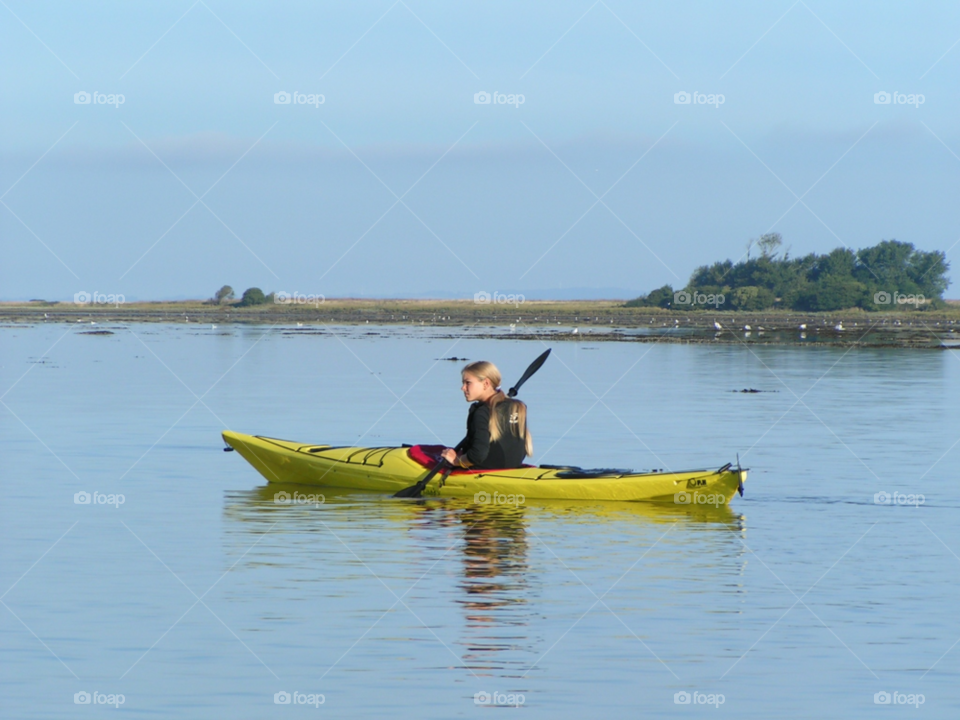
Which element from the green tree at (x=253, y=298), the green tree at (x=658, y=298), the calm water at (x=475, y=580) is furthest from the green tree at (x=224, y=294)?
the calm water at (x=475, y=580)

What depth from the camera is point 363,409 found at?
2542 cm

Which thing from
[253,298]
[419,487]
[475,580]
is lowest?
[475,580]

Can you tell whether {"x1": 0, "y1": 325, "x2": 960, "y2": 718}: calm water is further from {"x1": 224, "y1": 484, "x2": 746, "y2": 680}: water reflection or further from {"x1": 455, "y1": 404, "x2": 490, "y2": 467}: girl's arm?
{"x1": 455, "y1": 404, "x2": 490, "y2": 467}: girl's arm

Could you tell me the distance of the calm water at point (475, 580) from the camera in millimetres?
7363

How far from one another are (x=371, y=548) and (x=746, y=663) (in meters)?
4.58

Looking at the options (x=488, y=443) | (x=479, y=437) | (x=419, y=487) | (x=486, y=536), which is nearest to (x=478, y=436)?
(x=479, y=437)

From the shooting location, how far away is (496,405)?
13.8m

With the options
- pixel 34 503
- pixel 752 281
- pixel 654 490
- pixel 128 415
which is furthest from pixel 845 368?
pixel 752 281

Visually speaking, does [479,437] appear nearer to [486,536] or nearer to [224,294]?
[486,536]

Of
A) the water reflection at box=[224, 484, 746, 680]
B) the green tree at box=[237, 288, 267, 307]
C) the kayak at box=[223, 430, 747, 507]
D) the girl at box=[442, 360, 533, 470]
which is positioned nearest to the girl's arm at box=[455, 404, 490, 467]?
the girl at box=[442, 360, 533, 470]

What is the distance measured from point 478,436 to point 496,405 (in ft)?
1.91

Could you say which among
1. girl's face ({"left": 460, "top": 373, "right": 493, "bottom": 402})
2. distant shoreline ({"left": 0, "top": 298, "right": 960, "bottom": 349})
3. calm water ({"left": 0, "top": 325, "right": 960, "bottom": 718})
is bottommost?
calm water ({"left": 0, "top": 325, "right": 960, "bottom": 718})

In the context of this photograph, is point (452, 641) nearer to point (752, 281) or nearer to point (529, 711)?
point (529, 711)

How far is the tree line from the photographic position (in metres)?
97.0
